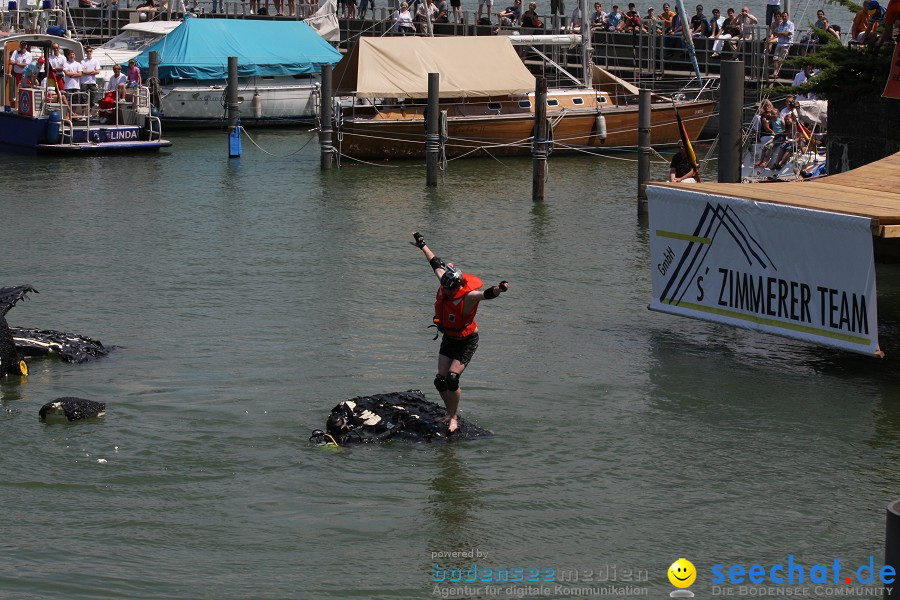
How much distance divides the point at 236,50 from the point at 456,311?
1156 inches

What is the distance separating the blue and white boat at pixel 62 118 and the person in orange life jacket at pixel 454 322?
22114 mm

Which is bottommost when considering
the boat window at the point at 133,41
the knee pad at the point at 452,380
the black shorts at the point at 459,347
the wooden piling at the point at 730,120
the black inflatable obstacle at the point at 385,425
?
the black inflatable obstacle at the point at 385,425

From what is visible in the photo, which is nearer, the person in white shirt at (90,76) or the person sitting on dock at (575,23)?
the person in white shirt at (90,76)

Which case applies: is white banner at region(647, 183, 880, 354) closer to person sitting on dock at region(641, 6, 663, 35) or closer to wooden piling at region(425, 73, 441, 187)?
wooden piling at region(425, 73, 441, 187)

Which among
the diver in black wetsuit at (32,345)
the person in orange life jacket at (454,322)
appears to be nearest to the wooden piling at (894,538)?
the person in orange life jacket at (454,322)

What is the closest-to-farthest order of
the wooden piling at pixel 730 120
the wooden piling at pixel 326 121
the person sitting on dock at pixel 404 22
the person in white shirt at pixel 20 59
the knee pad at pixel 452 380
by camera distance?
the knee pad at pixel 452 380, the wooden piling at pixel 730 120, the wooden piling at pixel 326 121, the person in white shirt at pixel 20 59, the person sitting on dock at pixel 404 22

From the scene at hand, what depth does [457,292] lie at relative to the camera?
12.3 meters

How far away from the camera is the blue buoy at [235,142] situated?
3297 cm

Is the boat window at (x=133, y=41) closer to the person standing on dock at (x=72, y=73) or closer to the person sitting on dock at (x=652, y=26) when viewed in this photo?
the person standing on dock at (x=72, y=73)

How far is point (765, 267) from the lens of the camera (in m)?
15.2

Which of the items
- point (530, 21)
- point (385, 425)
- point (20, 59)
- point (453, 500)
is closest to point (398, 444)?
point (385, 425)

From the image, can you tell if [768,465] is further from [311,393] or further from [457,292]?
[311,393]

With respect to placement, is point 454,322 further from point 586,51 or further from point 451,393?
point 586,51

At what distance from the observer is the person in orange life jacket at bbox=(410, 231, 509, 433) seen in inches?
483
